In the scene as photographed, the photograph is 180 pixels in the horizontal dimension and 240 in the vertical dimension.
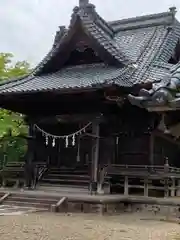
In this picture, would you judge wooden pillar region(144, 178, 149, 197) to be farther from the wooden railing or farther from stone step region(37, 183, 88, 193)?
stone step region(37, 183, 88, 193)

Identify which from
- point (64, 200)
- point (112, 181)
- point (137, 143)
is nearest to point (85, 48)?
point (137, 143)

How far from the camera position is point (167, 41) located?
17938 mm

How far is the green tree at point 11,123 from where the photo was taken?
22.9 metres

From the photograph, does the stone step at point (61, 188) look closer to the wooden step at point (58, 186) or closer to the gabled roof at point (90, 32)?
the wooden step at point (58, 186)

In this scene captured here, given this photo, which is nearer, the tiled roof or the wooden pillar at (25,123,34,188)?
the tiled roof

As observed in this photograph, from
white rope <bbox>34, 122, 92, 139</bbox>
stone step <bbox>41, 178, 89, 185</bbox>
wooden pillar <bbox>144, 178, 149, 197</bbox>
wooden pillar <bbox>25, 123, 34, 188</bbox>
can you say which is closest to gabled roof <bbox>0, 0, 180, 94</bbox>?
white rope <bbox>34, 122, 92, 139</bbox>

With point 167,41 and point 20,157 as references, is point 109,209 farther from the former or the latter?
point 20,157

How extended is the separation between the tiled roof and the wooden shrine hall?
1.6 inches

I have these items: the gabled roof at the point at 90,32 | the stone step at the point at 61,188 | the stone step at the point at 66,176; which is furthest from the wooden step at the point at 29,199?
the gabled roof at the point at 90,32

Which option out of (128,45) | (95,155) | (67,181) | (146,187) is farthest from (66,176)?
(128,45)

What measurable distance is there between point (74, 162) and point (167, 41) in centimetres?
685

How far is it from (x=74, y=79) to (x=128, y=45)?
13.0ft

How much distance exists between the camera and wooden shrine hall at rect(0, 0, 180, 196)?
49.0 feet

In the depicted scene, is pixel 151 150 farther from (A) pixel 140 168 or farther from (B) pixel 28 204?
(B) pixel 28 204
